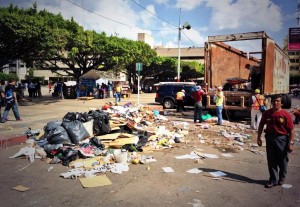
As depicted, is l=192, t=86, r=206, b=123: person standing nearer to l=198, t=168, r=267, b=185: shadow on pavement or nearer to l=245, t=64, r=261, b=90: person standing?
l=245, t=64, r=261, b=90: person standing

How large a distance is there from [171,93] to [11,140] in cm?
1197

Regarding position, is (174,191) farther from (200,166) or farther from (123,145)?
(123,145)

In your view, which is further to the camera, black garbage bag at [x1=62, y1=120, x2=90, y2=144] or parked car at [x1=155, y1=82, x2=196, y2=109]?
parked car at [x1=155, y1=82, x2=196, y2=109]

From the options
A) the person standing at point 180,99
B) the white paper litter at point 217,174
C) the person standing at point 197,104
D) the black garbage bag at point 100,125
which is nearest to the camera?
the white paper litter at point 217,174

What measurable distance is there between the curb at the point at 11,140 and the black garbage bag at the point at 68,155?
227 cm

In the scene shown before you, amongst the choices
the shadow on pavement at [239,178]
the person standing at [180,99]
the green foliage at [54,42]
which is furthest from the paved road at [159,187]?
the green foliage at [54,42]

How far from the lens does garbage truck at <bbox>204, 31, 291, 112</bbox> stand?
12312 mm

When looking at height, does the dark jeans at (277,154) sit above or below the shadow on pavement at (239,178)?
above

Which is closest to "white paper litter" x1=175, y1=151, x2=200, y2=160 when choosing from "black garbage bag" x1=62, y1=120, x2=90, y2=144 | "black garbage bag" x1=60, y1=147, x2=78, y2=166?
"black garbage bag" x1=60, y1=147, x2=78, y2=166

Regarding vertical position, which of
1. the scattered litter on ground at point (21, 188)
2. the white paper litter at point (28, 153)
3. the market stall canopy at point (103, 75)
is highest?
the market stall canopy at point (103, 75)

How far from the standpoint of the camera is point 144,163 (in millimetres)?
6434

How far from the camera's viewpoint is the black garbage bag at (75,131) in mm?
7801

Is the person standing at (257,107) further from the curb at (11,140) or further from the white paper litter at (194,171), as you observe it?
the curb at (11,140)

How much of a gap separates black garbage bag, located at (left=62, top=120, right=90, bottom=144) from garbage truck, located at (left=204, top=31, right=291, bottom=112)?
280 inches
